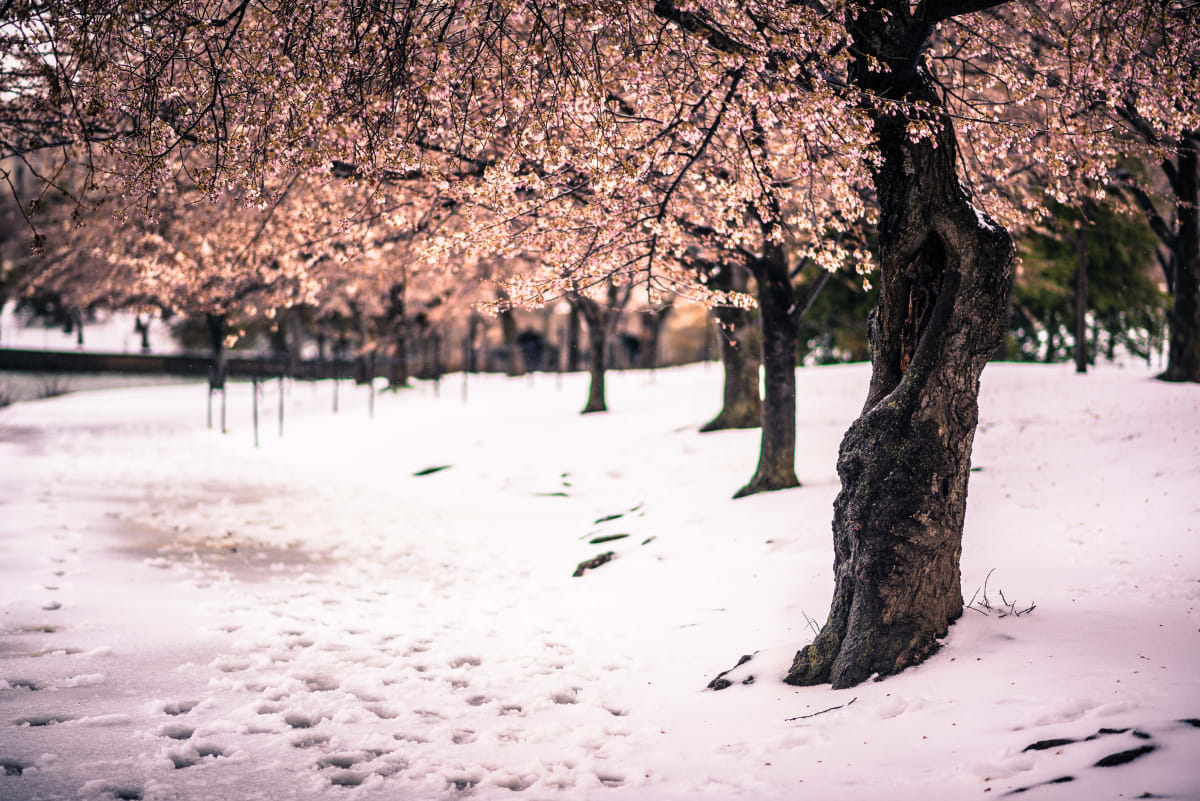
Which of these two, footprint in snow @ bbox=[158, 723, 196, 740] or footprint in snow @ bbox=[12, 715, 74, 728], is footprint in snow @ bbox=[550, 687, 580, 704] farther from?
footprint in snow @ bbox=[12, 715, 74, 728]

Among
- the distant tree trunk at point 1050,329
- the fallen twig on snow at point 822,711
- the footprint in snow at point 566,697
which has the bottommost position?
the footprint in snow at point 566,697

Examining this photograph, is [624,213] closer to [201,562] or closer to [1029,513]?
[1029,513]

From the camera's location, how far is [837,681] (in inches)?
223

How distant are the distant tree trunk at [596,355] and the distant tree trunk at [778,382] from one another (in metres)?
11.6

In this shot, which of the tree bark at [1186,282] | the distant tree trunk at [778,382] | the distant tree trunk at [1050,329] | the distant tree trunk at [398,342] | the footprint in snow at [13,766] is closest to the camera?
the footprint in snow at [13,766]

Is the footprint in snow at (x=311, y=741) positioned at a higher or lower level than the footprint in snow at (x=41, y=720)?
lower

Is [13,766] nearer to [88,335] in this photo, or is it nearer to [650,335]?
[650,335]

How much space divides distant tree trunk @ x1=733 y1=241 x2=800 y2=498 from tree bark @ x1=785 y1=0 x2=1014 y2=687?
19.3 ft

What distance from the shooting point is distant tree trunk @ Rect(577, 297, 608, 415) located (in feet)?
78.0

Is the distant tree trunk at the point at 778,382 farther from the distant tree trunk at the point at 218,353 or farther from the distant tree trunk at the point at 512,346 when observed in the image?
the distant tree trunk at the point at 512,346

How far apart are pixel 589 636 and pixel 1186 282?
53.4 ft

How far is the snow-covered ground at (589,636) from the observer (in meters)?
4.66

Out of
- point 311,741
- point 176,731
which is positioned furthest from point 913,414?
point 176,731

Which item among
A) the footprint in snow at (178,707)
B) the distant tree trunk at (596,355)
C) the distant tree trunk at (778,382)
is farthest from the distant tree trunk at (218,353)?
the footprint in snow at (178,707)
